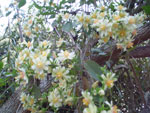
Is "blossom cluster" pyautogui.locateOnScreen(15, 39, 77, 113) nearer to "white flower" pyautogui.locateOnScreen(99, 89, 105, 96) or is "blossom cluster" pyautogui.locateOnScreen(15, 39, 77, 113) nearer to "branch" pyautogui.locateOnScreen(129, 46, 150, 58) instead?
"white flower" pyautogui.locateOnScreen(99, 89, 105, 96)

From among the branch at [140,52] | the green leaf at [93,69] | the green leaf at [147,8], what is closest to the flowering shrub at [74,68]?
the green leaf at [93,69]

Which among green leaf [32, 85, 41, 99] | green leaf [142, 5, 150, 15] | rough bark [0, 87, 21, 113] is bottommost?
rough bark [0, 87, 21, 113]

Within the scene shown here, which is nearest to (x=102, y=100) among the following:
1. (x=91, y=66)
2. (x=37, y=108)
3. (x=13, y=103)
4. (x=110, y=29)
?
(x=91, y=66)

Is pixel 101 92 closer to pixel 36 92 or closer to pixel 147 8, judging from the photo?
pixel 36 92

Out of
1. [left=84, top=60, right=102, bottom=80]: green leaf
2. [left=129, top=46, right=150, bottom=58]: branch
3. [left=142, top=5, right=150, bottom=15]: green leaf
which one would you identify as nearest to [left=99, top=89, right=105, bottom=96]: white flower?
[left=84, top=60, right=102, bottom=80]: green leaf

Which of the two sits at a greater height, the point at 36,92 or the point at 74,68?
the point at 74,68

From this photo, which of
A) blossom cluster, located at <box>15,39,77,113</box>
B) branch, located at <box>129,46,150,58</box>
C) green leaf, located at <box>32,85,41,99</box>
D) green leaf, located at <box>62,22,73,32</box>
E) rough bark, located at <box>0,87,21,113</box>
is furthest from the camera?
branch, located at <box>129,46,150,58</box>

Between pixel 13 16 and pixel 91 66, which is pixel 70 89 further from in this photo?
pixel 13 16

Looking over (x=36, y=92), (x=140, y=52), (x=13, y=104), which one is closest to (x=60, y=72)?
(x=36, y=92)

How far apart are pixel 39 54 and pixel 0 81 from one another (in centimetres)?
33

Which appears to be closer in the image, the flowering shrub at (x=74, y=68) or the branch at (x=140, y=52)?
the flowering shrub at (x=74, y=68)

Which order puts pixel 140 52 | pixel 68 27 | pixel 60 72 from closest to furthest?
pixel 60 72 → pixel 68 27 → pixel 140 52

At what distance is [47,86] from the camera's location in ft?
3.64

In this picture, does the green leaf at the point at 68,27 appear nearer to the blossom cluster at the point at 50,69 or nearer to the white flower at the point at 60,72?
the blossom cluster at the point at 50,69
